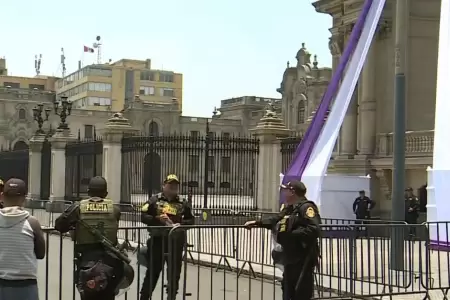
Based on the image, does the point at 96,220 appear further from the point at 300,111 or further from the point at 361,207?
the point at 300,111

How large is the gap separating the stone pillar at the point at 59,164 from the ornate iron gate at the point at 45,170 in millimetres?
1876

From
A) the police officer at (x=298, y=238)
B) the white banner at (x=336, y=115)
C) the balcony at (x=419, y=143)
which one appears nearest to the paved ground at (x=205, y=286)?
the police officer at (x=298, y=238)

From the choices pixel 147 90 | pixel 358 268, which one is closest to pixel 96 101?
pixel 147 90

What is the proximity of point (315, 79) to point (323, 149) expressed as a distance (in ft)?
145

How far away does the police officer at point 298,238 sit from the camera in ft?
24.8

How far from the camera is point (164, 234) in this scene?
8.23 m

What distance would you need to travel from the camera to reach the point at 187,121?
70.6m

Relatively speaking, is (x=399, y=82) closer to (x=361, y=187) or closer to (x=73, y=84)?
(x=361, y=187)

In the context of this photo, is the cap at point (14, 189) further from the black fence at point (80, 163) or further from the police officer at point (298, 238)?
the black fence at point (80, 163)

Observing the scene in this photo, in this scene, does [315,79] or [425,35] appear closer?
[425,35]

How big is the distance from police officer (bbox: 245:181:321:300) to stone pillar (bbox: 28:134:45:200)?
26596 millimetres

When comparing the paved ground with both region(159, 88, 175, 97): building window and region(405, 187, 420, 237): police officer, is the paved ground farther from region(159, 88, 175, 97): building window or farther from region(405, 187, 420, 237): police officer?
region(159, 88, 175, 97): building window

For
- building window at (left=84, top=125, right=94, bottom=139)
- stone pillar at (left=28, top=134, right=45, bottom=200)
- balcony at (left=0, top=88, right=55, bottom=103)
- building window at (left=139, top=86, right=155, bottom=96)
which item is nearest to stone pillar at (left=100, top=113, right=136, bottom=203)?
stone pillar at (left=28, top=134, right=45, bottom=200)

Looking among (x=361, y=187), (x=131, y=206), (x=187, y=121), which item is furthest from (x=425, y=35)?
(x=187, y=121)
